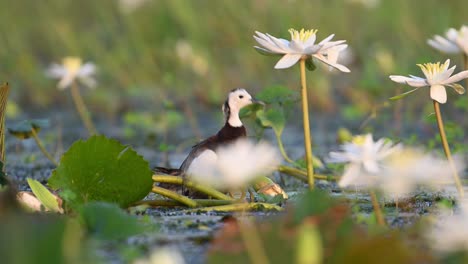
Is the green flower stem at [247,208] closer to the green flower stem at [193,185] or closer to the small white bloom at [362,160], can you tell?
the green flower stem at [193,185]

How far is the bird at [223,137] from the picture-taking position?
412cm

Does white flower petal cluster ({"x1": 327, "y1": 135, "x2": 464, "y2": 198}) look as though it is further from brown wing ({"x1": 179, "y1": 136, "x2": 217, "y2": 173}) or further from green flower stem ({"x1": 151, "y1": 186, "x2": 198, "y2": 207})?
brown wing ({"x1": 179, "y1": 136, "x2": 217, "y2": 173})

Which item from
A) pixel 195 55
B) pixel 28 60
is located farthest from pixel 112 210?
pixel 28 60

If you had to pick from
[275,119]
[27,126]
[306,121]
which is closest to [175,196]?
[306,121]

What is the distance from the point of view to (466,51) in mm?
4125

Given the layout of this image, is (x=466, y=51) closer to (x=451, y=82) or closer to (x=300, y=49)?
(x=451, y=82)

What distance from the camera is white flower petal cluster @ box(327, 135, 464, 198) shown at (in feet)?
8.61

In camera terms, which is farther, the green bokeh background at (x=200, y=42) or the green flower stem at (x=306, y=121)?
the green bokeh background at (x=200, y=42)

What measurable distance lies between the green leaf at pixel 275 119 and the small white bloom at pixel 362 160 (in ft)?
5.24

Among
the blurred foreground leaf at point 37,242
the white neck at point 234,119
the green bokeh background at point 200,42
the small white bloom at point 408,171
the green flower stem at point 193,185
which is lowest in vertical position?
the blurred foreground leaf at point 37,242

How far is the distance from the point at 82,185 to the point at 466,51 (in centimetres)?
169

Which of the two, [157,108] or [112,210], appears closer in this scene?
[112,210]

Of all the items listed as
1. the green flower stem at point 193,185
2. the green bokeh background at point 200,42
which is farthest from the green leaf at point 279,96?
the green bokeh background at point 200,42

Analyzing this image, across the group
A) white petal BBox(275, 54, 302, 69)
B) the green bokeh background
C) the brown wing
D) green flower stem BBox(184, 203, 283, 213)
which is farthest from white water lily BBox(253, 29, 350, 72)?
the green bokeh background
